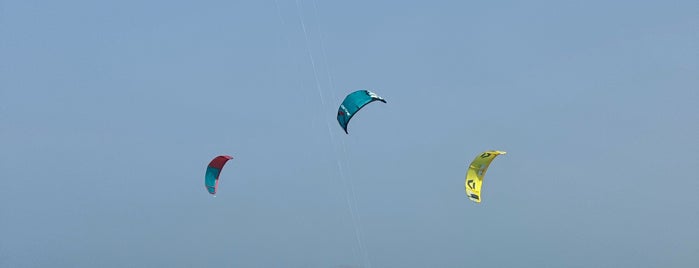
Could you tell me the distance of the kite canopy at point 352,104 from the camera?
135 feet

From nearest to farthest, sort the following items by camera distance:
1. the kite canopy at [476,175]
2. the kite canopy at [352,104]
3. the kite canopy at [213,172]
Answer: the kite canopy at [352,104] < the kite canopy at [476,175] < the kite canopy at [213,172]

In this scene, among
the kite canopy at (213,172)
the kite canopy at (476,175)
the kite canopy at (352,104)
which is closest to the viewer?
the kite canopy at (352,104)

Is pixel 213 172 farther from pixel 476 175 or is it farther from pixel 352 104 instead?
pixel 476 175

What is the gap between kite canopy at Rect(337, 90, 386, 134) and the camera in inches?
1622

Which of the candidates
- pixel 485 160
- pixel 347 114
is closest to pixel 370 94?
pixel 347 114

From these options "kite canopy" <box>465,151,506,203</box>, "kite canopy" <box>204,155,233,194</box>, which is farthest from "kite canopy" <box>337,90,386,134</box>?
"kite canopy" <box>204,155,233,194</box>

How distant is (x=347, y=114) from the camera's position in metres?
41.6

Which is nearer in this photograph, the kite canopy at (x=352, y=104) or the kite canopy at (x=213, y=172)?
the kite canopy at (x=352, y=104)

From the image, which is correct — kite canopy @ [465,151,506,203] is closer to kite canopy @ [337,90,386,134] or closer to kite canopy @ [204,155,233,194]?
kite canopy @ [337,90,386,134]

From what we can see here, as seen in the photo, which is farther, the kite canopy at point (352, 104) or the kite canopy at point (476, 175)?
the kite canopy at point (476, 175)

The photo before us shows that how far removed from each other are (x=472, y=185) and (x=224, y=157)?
8.35m

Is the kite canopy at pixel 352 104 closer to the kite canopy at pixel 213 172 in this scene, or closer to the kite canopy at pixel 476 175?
the kite canopy at pixel 476 175

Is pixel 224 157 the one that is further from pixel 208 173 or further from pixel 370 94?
pixel 370 94

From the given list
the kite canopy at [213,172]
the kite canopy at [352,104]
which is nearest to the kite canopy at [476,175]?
the kite canopy at [352,104]
